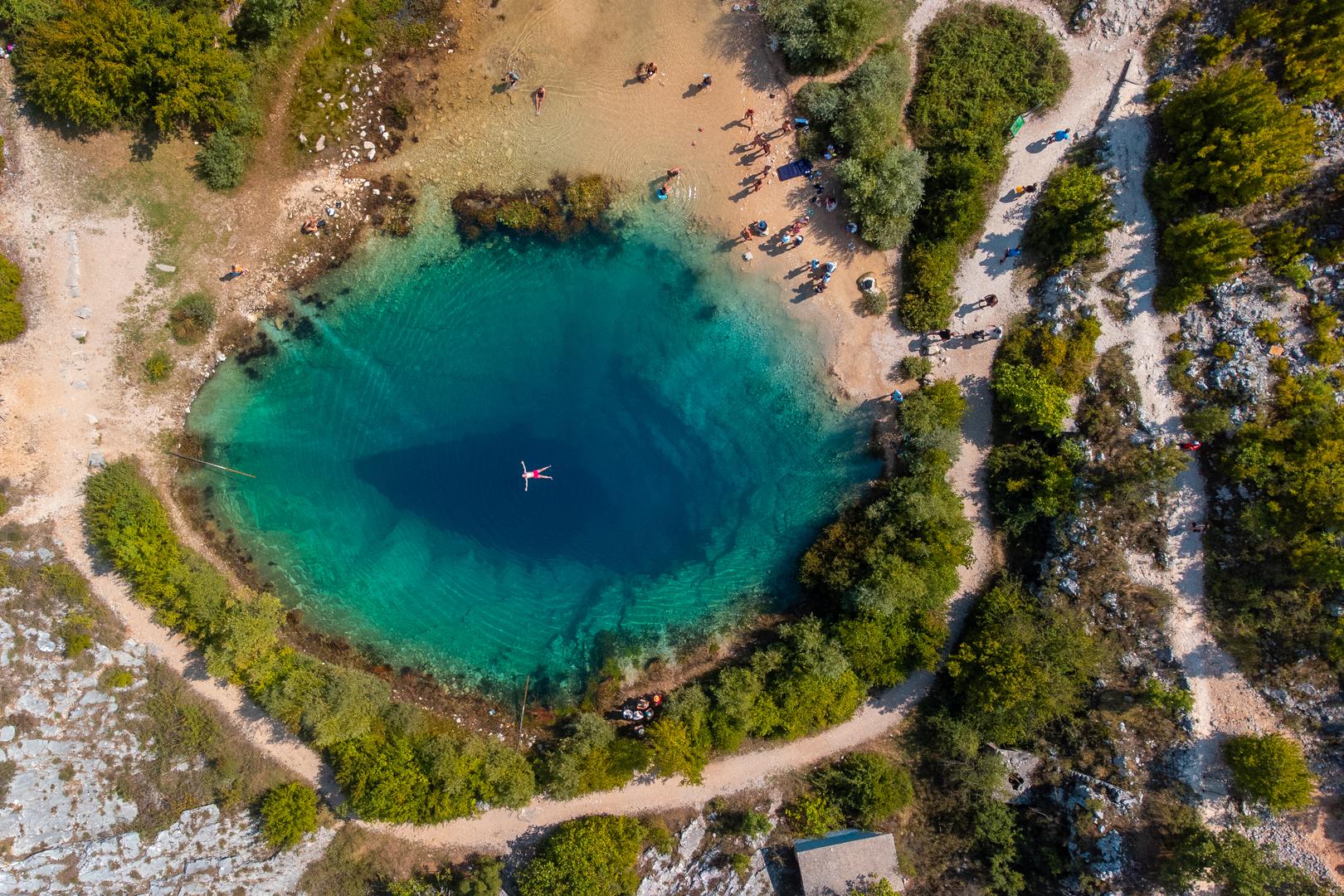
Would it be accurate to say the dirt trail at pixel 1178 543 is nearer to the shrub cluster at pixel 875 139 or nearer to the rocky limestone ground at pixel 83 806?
the shrub cluster at pixel 875 139

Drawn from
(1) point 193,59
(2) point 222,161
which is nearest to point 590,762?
(2) point 222,161

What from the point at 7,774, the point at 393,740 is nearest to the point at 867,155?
the point at 393,740

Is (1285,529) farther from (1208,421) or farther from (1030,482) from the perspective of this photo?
(1030,482)

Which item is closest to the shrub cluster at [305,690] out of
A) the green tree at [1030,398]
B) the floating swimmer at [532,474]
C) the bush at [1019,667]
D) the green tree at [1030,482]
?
the floating swimmer at [532,474]

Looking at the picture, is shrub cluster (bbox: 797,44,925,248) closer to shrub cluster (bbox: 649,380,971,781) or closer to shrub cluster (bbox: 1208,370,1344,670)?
shrub cluster (bbox: 649,380,971,781)

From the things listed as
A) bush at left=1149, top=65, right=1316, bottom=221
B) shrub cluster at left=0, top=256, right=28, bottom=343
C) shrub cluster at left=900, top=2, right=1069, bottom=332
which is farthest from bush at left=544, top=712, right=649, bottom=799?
bush at left=1149, top=65, right=1316, bottom=221

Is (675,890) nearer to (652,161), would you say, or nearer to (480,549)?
(480,549)


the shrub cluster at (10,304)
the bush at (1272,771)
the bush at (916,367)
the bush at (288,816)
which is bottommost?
the bush at (1272,771)
